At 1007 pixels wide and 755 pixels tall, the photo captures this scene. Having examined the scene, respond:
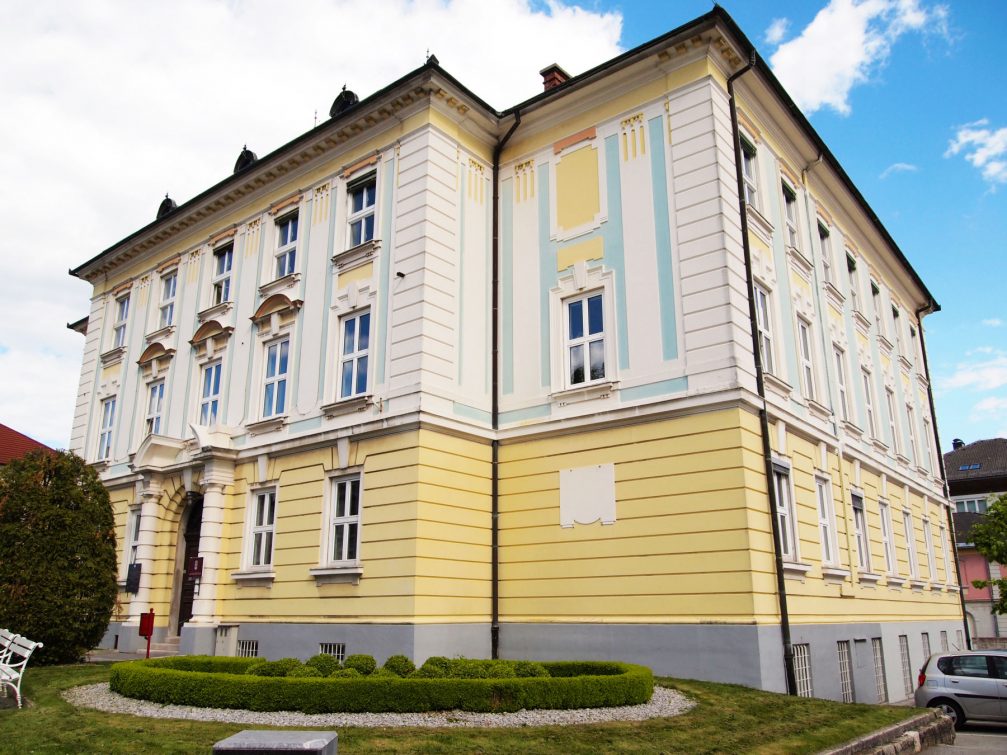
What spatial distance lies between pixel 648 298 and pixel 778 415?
3613mm

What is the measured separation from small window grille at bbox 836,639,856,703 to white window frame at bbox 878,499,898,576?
4841mm

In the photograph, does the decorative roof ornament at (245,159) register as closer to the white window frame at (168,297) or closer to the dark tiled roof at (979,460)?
the white window frame at (168,297)

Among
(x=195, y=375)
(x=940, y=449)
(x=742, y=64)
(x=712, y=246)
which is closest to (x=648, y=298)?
(x=712, y=246)

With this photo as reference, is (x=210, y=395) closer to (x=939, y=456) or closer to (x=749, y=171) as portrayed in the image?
(x=749, y=171)

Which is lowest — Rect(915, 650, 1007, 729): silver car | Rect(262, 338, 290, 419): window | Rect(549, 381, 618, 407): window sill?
Rect(915, 650, 1007, 729): silver car

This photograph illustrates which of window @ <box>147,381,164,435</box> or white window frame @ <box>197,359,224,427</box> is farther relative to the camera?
window @ <box>147,381,164,435</box>

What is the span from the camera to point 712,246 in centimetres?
1661

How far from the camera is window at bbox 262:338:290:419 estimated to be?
21.1m

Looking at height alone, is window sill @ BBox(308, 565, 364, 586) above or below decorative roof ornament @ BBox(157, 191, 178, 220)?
below

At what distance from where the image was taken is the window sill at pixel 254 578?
1933 centimetres

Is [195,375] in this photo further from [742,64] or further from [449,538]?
[742,64]

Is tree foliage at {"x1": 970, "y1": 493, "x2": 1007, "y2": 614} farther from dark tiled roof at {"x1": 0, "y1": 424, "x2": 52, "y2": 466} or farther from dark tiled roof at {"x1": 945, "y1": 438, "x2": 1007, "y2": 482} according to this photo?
dark tiled roof at {"x1": 0, "y1": 424, "x2": 52, "y2": 466}

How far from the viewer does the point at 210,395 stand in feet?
76.9

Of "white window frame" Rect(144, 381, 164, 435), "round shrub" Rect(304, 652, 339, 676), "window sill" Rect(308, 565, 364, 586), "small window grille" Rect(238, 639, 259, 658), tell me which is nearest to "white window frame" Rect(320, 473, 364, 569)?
"window sill" Rect(308, 565, 364, 586)
